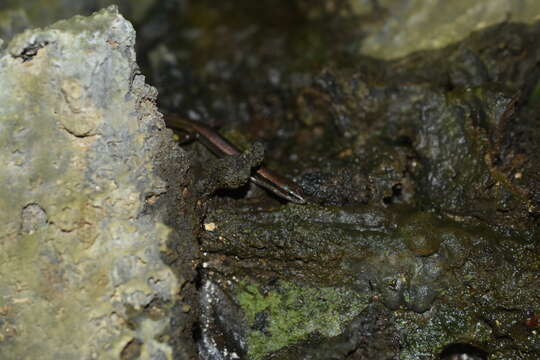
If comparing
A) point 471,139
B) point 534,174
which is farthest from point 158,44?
point 534,174

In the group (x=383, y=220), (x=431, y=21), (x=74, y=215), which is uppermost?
(x=431, y=21)

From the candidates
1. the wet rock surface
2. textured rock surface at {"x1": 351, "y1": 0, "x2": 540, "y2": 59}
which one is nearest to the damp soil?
the wet rock surface

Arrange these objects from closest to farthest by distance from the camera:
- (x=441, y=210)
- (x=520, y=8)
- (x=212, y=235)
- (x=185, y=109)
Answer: (x=212, y=235), (x=441, y=210), (x=520, y=8), (x=185, y=109)

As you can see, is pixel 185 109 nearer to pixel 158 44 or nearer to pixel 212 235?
pixel 158 44

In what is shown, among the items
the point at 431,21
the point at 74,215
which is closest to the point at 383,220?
the point at 74,215

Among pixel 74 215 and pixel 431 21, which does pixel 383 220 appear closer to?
pixel 74 215
